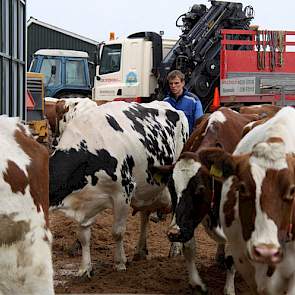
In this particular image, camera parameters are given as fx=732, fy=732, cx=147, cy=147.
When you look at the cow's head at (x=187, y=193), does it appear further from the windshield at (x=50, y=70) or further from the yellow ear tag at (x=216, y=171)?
the windshield at (x=50, y=70)

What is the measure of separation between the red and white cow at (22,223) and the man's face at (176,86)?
16.3 feet

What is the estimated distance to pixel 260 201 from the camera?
4.71 metres

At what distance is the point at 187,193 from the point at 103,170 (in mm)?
1519

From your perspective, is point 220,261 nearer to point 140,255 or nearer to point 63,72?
point 140,255

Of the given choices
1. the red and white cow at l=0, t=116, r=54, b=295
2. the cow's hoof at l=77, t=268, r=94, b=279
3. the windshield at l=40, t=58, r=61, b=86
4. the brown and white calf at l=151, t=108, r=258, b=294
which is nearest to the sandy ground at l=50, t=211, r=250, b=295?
the cow's hoof at l=77, t=268, r=94, b=279

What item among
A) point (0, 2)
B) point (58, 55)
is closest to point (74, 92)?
point (58, 55)

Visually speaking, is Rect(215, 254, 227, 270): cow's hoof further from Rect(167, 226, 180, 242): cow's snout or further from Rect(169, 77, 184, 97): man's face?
Rect(169, 77, 184, 97): man's face

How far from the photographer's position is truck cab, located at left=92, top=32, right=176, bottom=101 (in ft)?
60.7

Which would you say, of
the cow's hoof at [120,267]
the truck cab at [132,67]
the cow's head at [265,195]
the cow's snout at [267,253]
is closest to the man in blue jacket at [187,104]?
the cow's hoof at [120,267]

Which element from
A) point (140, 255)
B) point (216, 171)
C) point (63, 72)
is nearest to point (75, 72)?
point (63, 72)

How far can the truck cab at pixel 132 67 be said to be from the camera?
60.7 feet

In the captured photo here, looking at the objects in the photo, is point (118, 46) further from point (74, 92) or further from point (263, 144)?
point (263, 144)

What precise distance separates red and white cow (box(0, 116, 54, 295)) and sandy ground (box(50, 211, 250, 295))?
2.75m

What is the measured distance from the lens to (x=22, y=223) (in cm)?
389
